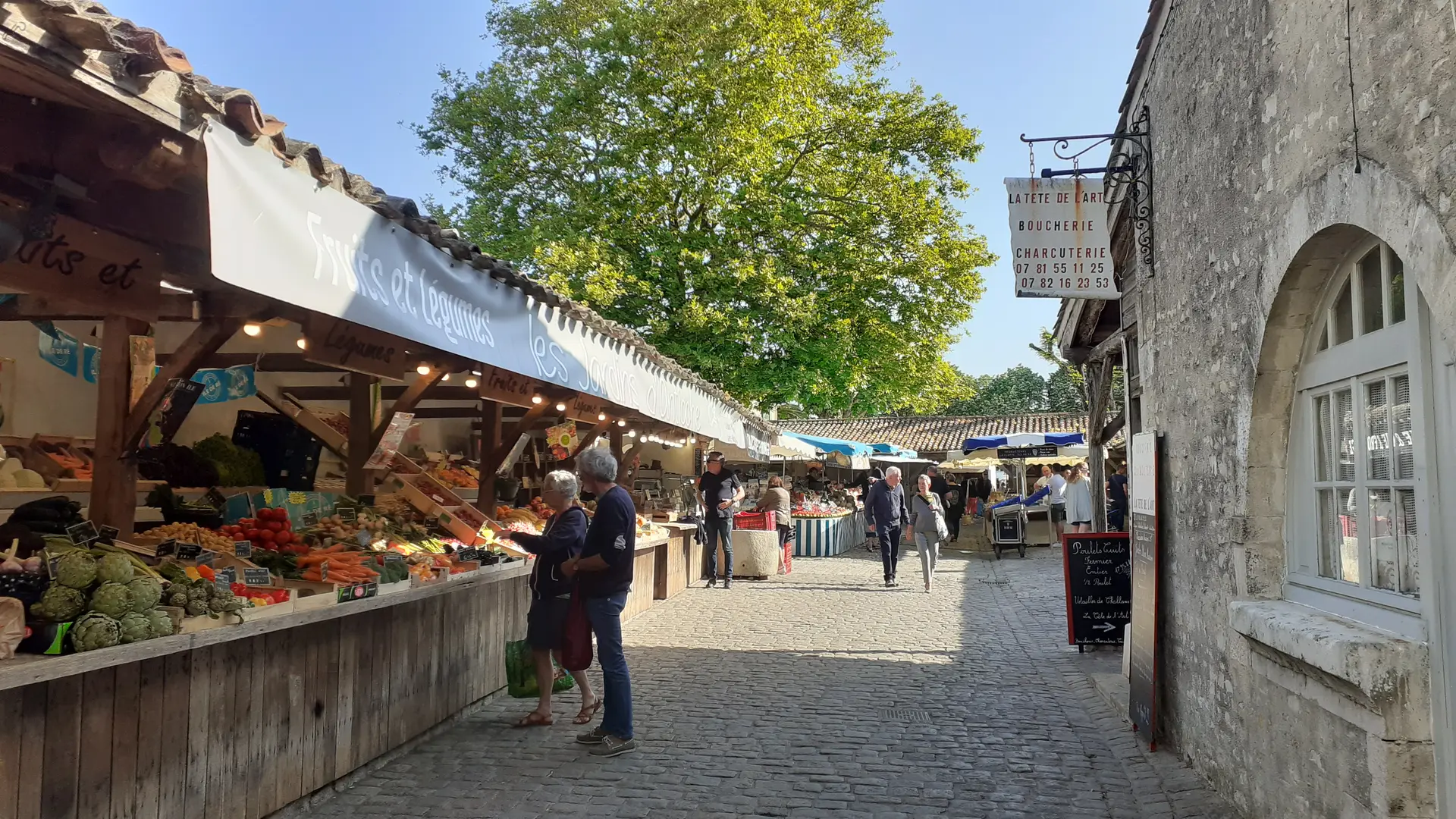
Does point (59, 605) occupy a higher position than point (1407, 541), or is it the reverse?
point (1407, 541)

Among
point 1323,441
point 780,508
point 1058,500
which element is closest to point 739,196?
point 780,508

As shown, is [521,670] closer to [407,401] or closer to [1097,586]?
[407,401]

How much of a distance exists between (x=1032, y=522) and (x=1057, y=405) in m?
35.4

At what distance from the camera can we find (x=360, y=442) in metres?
7.38

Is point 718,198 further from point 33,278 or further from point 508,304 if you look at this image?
point 33,278

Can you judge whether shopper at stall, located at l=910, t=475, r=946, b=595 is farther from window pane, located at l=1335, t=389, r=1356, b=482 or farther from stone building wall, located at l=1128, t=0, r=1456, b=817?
window pane, located at l=1335, t=389, r=1356, b=482

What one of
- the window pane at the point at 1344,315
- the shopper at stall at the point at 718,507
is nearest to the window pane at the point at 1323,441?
the window pane at the point at 1344,315

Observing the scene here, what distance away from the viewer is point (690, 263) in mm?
19406

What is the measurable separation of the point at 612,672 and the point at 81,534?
2869 mm

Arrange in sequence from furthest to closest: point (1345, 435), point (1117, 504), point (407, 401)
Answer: point (1117, 504) < point (407, 401) < point (1345, 435)

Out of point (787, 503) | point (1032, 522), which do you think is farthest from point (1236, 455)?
point (1032, 522)

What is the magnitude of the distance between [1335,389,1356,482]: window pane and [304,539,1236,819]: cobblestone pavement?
1867 millimetres

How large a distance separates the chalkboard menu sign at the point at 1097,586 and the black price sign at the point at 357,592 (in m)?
5.65

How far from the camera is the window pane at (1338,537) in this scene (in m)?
3.81
